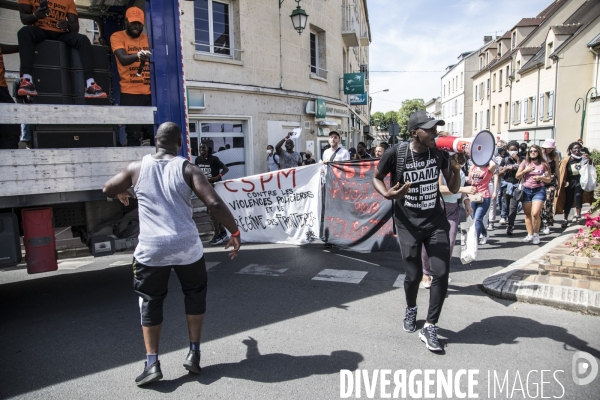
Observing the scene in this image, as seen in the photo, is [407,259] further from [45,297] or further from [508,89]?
[508,89]

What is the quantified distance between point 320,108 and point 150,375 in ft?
48.4

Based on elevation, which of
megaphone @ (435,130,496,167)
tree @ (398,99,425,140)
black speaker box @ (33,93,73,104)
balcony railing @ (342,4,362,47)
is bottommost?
megaphone @ (435,130,496,167)

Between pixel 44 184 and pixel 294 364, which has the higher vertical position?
pixel 44 184

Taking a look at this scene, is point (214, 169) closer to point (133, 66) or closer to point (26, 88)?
point (133, 66)

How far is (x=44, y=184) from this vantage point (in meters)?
3.96

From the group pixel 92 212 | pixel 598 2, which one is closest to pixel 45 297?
pixel 92 212

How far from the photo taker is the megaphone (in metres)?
3.43

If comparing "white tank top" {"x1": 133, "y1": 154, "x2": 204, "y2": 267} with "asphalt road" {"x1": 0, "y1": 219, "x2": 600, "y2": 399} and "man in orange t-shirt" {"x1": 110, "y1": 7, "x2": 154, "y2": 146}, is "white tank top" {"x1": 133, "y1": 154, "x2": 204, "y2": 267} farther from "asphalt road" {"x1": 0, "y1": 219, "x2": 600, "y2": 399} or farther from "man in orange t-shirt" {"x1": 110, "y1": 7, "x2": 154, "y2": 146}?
"man in orange t-shirt" {"x1": 110, "y1": 7, "x2": 154, "y2": 146}

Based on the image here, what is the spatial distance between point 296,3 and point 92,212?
13.4 m

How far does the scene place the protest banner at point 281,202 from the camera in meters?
7.16

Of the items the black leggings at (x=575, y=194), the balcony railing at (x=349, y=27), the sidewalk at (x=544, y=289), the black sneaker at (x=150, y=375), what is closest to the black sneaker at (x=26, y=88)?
the black sneaker at (x=150, y=375)

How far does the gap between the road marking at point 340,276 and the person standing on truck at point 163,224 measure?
2.71 meters

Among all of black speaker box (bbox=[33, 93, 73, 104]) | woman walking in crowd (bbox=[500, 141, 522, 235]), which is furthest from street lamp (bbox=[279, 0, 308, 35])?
black speaker box (bbox=[33, 93, 73, 104])

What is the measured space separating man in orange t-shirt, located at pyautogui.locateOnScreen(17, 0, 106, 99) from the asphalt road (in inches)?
99.4
